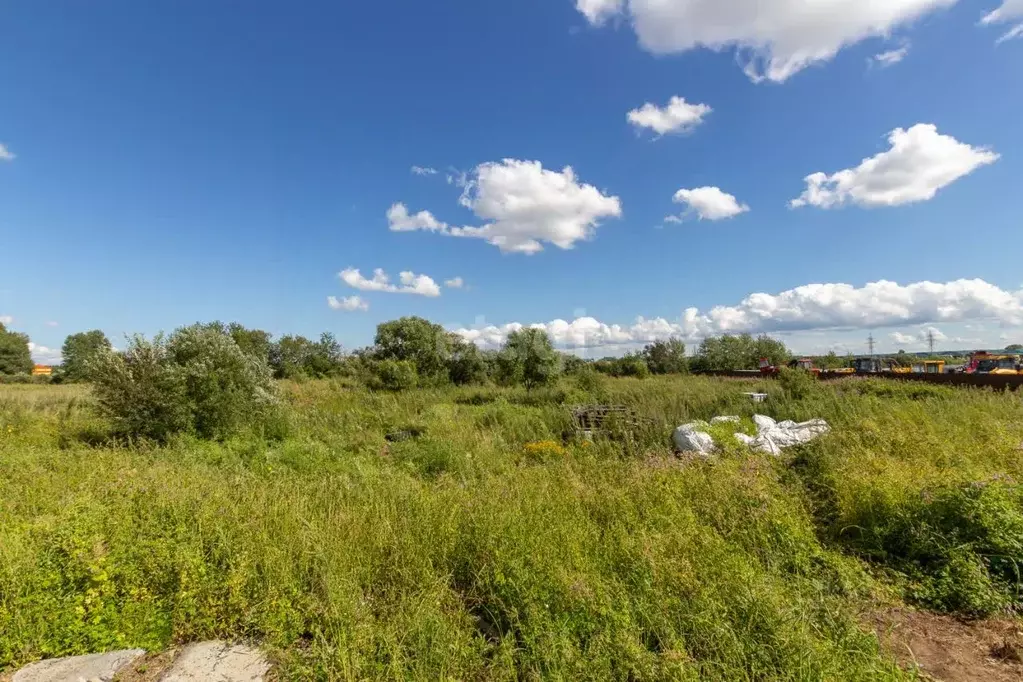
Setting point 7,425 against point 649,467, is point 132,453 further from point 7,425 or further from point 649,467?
point 649,467

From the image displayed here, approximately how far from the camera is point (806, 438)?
30.3ft

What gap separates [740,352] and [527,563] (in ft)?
238

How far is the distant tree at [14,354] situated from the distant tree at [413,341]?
49572mm

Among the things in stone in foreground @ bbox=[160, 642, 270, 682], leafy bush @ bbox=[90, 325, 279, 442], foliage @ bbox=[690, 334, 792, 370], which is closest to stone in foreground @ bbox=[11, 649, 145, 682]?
stone in foreground @ bbox=[160, 642, 270, 682]

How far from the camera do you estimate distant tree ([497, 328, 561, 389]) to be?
2183cm

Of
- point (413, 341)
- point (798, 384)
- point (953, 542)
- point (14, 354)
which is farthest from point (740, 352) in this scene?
point (14, 354)

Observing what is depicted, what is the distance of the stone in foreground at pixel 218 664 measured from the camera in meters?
2.57

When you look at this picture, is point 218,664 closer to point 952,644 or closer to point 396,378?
point 952,644

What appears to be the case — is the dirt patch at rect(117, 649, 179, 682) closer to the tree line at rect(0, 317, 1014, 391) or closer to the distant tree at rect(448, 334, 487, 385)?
the tree line at rect(0, 317, 1014, 391)

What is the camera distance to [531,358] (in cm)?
2212

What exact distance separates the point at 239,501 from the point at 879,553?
6.16 meters

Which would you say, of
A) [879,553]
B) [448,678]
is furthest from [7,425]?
[879,553]

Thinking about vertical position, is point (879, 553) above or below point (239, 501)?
below

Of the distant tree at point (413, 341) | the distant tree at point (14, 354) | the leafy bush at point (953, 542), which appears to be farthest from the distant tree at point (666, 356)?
the distant tree at point (14, 354)
